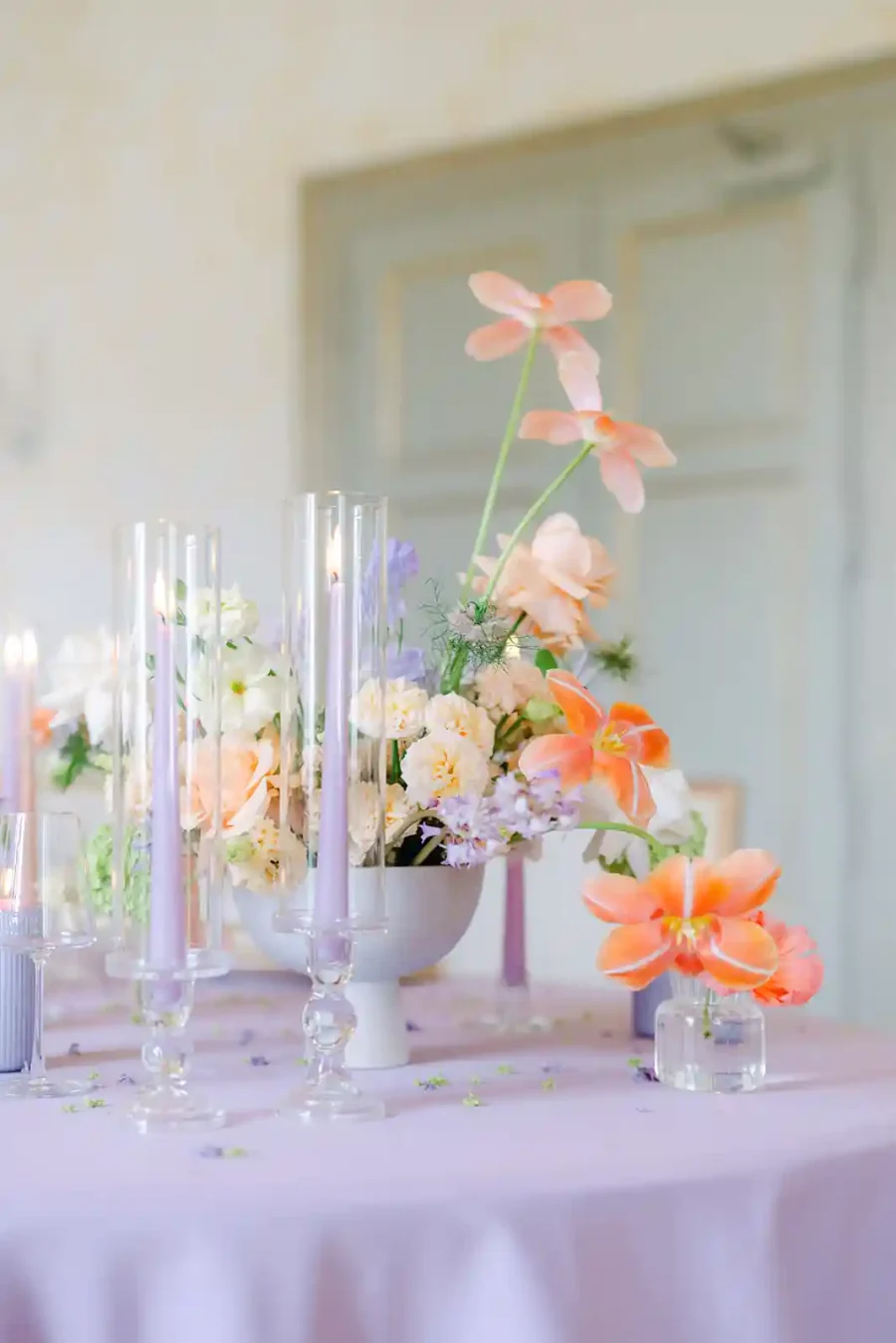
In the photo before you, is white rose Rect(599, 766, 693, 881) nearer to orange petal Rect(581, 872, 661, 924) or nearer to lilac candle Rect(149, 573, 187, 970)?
orange petal Rect(581, 872, 661, 924)

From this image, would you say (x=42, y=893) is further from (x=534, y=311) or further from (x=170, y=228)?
(x=170, y=228)

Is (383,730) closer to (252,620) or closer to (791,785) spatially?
(252,620)

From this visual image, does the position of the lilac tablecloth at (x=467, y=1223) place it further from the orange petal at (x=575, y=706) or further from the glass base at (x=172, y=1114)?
the orange petal at (x=575, y=706)

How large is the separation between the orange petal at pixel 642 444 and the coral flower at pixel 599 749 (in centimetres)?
22

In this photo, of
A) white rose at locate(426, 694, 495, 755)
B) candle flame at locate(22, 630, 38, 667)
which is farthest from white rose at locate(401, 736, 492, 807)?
A: candle flame at locate(22, 630, 38, 667)

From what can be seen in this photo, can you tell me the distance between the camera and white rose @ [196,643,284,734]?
127cm

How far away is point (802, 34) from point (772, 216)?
1.14ft

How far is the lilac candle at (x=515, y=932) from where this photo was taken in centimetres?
176

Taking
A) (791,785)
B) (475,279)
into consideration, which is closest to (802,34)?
(791,785)

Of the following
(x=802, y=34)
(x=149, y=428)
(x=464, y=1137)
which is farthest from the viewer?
(x=149, y=428)

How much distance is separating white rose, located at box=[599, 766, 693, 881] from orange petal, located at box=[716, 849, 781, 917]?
0.19 m

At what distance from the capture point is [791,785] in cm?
311

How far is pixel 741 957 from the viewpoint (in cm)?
116

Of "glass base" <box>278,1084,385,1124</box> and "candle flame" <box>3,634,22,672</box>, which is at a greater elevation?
"candle flame" <box>3,634,22,672</box>
